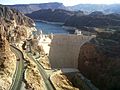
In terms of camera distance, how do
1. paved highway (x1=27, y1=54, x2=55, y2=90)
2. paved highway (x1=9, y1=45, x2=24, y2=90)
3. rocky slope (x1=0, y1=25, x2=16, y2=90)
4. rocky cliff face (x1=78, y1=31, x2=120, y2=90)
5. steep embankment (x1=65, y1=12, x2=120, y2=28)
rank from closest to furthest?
paved highway (x1=9, y1=45, x2=24, y2=90) → rocky slope (x1=0, y1=25, x2=16, y2=90) → paved highway (x1=27, y1=54, x2=55, y2=90) → rocky cliff face (x1=78, y1=31, x2=120, y2=90) → steep embankment (x1=65, y1=12, x2=120, y2=28)

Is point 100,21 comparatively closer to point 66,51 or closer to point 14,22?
point 14,22

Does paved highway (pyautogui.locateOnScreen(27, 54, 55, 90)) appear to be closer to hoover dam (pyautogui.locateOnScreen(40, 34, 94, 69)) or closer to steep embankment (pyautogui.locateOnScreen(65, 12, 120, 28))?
hoover dam (pyautogui.locateOnScreen(40, 34, 94, 69))

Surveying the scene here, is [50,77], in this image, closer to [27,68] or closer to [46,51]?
[27,68]

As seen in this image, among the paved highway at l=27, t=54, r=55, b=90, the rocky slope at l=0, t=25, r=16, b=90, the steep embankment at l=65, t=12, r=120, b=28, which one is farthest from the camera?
the steep embankment at l=65, t=12, r=120, b=28

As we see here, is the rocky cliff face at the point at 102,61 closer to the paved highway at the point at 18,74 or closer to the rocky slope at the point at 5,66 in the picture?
the paved highway at the point at 18,74

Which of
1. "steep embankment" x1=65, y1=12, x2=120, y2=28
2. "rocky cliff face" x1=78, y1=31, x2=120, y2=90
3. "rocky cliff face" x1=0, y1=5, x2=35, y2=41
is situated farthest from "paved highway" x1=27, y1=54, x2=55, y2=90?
"steep embankment" x1=65, y1=12, x2=120, y2=28

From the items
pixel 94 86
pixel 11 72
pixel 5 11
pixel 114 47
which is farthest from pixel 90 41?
pixel 5 11
